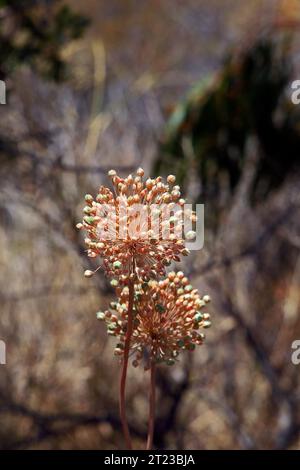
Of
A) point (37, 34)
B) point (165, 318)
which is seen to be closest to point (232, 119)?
point (37, 34)

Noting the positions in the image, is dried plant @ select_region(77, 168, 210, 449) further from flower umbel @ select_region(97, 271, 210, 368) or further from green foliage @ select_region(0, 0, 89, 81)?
green foliage @ select_region(0, 0, 89, 81)

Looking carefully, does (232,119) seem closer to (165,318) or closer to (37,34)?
(37,34)

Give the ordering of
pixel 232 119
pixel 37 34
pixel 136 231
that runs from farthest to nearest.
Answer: pixel 232 119
pixel 37 34
pixel 136 231

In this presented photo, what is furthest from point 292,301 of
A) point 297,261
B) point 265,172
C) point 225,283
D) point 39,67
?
point 39,67

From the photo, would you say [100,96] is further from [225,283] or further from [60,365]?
[60,365]

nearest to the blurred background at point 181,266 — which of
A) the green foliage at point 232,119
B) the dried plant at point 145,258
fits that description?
the green foliage at point 232,119
